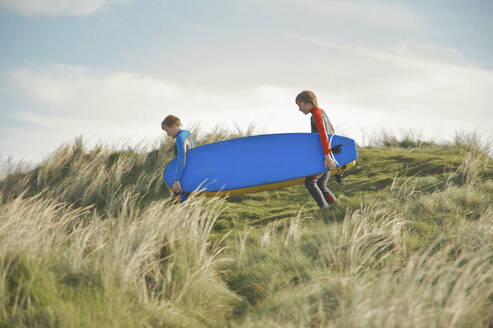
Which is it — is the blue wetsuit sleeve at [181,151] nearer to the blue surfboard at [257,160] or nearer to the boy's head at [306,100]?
the blue surfboard at [257,160]

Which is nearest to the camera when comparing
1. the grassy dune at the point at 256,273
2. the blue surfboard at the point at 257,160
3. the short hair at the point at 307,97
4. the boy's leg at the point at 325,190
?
the grassy dune at the point at 256,273

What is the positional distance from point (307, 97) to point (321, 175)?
0.97 meters

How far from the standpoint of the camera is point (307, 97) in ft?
14.2

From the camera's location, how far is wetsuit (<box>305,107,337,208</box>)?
4.37 m

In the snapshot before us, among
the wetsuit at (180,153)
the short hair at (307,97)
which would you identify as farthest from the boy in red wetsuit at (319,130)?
the wetsuit at (180,153)

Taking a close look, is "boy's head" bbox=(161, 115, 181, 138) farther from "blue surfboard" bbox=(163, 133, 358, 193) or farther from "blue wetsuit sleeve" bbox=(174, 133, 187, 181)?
"blue surfboard" bbox=(163, 133, 358, 193)

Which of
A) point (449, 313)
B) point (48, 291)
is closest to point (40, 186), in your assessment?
point (48, 291)

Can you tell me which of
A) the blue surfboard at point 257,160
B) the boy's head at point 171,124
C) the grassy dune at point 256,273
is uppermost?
the boy's head at point 171,124

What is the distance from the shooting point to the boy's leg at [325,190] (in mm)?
4480

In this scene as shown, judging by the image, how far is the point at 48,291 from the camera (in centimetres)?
211

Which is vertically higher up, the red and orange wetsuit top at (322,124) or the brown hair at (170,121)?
the brown hair at (170,121)

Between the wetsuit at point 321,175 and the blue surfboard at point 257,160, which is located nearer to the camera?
the wetsuit at point 321,175

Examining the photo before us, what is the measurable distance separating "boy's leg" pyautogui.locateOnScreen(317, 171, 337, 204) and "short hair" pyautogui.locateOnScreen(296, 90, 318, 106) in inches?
35.3

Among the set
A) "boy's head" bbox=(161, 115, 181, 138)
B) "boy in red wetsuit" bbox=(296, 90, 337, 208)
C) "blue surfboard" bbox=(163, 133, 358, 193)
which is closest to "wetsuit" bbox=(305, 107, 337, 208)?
"boy in red wetsuit" bbox=(296, 90, 337, 208)
